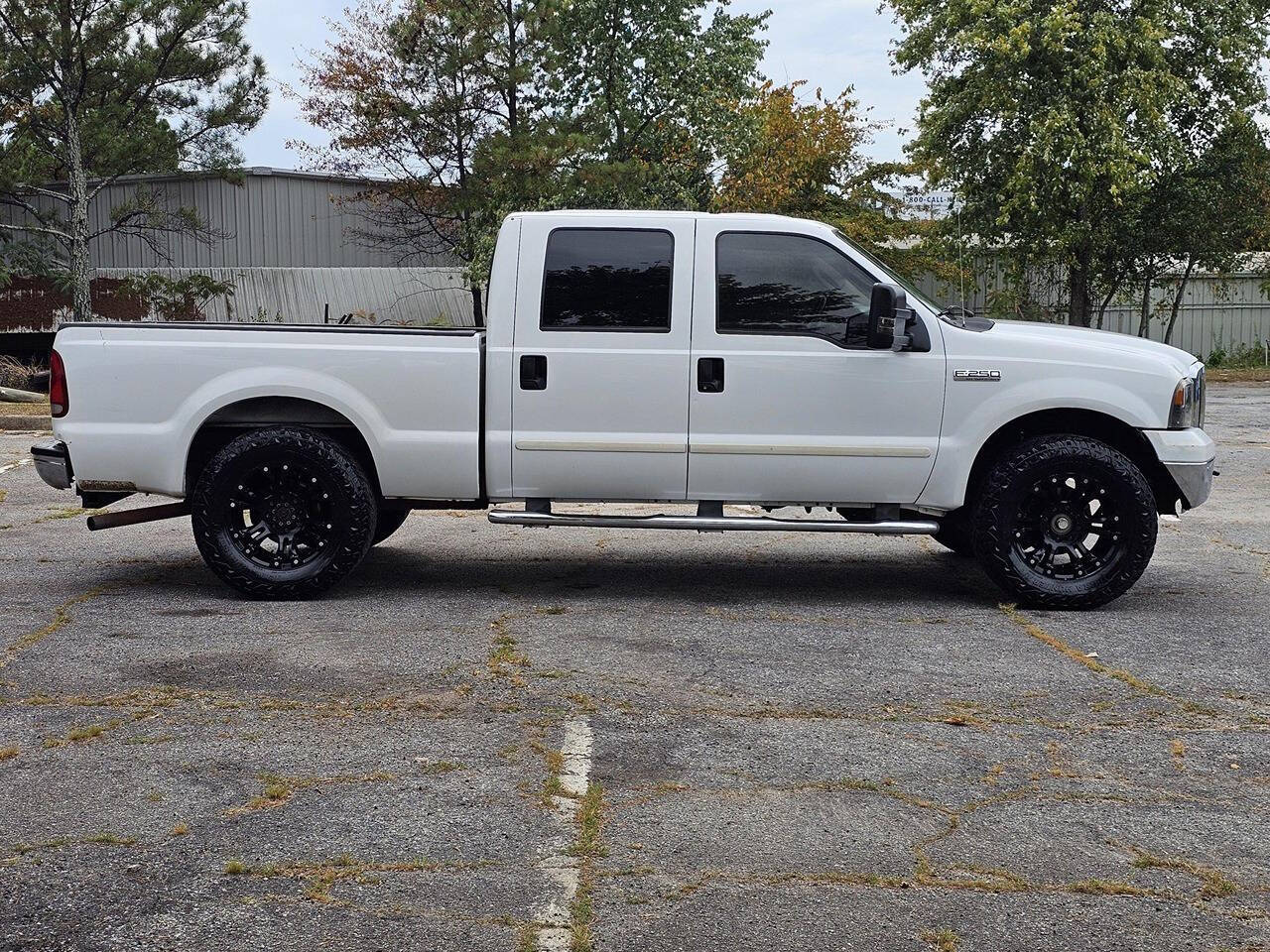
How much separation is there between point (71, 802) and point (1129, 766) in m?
3.41

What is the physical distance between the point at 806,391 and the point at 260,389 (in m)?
2.83

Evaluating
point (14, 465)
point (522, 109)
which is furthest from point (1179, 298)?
point (14, 465)

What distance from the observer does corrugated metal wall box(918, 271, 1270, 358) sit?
116ft

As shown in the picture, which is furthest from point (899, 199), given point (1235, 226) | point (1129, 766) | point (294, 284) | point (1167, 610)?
point (1129, 766)

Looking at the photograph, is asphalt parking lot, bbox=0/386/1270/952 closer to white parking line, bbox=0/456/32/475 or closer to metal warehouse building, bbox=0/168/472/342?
white parking line, bbox=0/456/32/475

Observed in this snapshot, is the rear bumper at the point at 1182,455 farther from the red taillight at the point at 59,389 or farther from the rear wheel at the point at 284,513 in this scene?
the red taillight at the point at 59,389

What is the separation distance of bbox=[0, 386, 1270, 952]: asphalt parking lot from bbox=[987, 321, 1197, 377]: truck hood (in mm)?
1318

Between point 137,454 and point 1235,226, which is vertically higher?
point 1235,226

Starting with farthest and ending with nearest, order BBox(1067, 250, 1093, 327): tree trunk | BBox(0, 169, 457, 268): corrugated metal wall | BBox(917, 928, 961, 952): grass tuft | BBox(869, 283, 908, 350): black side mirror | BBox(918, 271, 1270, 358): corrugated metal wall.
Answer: BBox(918, 271, 1270, 358): corrugated metal wall
BBox(1067, 250, 1093, 327): tree trunk
BBox(0, 169, 457, 268): corrugated metal wall
BBox(869, 283, 908, 350): black side mirror
BBox(917, 928, 961, 952): grass tuft

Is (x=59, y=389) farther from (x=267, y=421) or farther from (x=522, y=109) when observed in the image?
(x=522, y=109)

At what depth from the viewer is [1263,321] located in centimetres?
3588

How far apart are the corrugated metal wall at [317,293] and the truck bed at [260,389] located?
2054cm

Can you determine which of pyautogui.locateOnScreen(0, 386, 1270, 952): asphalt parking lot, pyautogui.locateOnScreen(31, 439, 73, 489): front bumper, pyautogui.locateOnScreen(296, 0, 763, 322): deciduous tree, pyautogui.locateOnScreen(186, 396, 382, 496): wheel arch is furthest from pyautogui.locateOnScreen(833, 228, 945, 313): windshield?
pyautogui.locateOnScreen(296, 0, 763, 322): deciduous tree

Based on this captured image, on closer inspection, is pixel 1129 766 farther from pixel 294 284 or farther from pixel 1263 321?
pixel 1263 321
